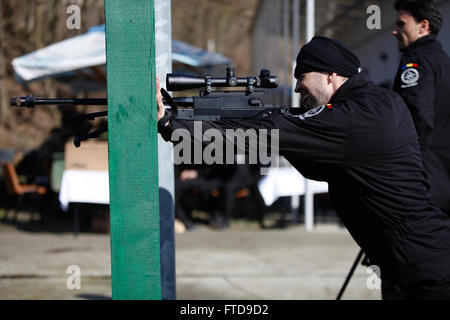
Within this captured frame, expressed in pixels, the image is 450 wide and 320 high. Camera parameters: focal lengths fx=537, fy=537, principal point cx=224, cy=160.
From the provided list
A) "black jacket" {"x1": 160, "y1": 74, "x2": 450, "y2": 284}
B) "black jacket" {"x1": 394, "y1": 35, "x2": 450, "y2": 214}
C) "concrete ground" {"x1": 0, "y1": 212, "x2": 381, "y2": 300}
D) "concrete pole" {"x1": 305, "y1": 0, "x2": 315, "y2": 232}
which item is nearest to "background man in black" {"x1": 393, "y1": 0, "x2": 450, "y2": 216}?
"black jacket" {"x1": 394, "y1": 35, "x2": 450, "y2": 214}

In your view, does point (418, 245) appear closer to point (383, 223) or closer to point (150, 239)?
point (383, 223)

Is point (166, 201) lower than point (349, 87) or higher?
lower

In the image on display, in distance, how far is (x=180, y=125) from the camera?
1874mm

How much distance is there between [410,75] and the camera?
9.23ft

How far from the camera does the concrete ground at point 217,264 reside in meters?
4.71

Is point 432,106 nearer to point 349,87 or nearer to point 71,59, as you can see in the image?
point 349,87

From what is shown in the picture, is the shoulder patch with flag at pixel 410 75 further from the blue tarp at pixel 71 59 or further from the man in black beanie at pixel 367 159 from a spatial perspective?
the blue tarp at pixel 71 59

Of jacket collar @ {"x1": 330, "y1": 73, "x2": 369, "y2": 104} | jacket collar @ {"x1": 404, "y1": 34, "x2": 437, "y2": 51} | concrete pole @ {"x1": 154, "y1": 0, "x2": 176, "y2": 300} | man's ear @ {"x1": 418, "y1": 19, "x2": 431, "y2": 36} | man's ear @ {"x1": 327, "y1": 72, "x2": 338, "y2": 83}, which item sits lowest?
concrete pole @ {"x1": 154, "y1": 0, "x2": 176, "y2": 300}

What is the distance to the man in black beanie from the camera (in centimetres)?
190

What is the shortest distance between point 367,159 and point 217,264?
402 cm

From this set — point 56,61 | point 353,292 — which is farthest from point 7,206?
point 353,292

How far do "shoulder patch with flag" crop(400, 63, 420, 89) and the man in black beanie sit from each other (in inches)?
30.1

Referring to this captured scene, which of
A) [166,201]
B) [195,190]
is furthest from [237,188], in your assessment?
[166,201]

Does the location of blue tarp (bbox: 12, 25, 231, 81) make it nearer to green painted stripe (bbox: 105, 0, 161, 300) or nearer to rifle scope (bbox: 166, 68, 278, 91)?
rifle scope (bbox: 166, 68, 278, 91)
